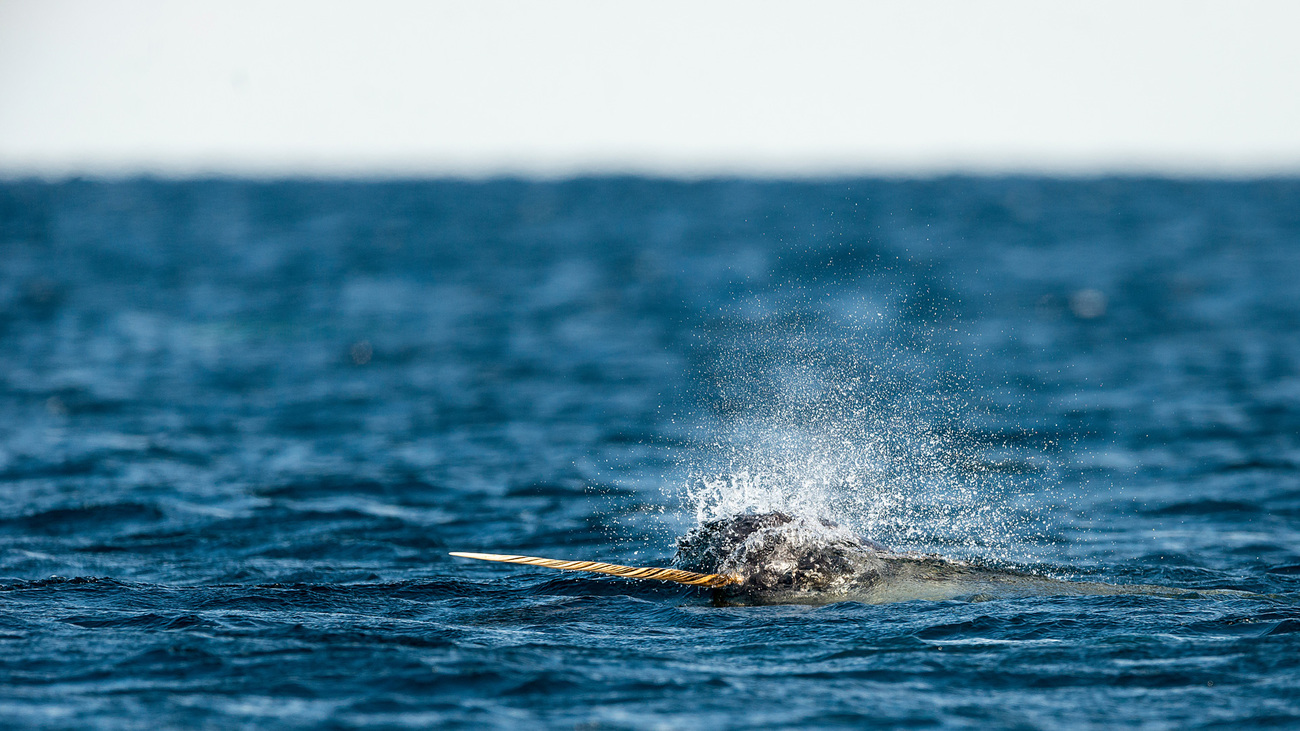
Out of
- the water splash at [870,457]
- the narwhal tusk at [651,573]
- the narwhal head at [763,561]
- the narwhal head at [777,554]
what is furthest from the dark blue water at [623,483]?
the narwhal head at [777,554]

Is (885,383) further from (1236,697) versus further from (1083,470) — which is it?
(1236,697)

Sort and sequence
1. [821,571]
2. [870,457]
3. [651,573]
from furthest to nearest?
[870,457], [821,571], [651,573]

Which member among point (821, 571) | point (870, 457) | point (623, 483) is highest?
point (870, 457)

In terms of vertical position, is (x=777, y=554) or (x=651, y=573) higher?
(x=777, y=554)

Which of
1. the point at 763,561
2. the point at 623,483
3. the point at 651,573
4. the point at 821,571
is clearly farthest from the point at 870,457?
the point at 651,573

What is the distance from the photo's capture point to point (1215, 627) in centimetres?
955

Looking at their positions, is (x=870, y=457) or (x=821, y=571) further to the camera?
Result: (x=870, y=457)

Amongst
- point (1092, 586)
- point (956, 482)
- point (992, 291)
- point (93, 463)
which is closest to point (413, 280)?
point (992, 291)

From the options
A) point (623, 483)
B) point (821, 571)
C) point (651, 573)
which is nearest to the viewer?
point (651, 573)

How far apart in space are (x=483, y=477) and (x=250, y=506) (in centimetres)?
317

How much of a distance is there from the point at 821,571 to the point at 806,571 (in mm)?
136

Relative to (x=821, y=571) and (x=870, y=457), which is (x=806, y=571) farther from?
(x=870, y=457)

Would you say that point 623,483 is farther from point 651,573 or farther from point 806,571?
point 806,571

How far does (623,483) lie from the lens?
55.4 ft
